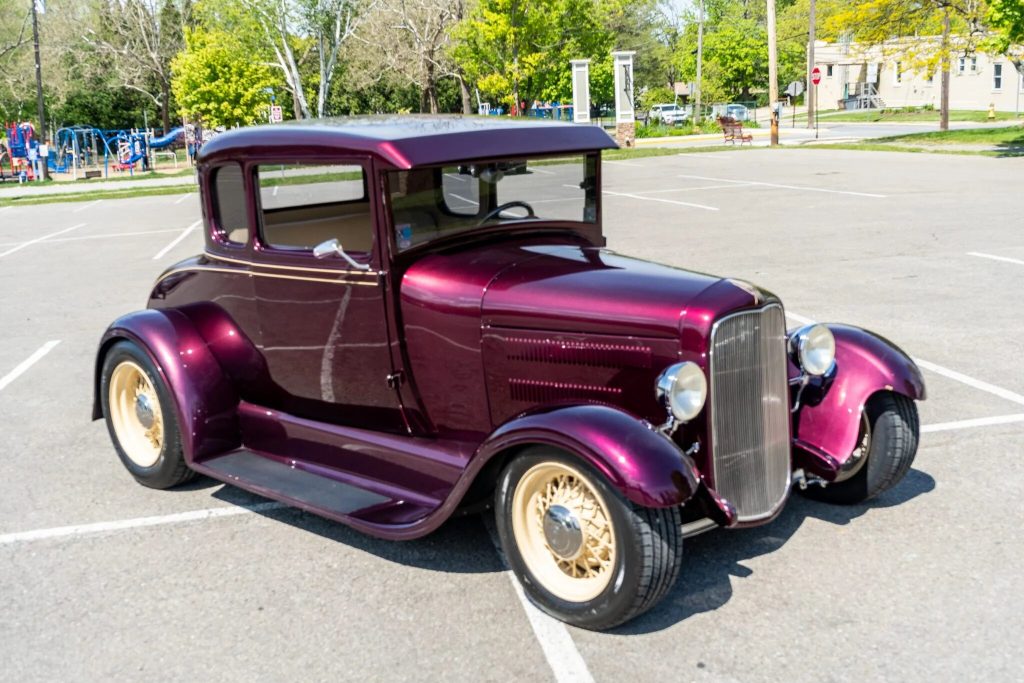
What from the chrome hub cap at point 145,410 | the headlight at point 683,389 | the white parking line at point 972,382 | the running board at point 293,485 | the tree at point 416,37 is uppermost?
the tree at point 416,37

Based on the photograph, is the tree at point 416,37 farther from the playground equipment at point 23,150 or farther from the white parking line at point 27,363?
the white parking line at point 27,363

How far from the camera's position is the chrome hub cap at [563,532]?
3578 millimetres

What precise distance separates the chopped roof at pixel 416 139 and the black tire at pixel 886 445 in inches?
70.0

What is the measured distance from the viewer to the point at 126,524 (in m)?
4.72

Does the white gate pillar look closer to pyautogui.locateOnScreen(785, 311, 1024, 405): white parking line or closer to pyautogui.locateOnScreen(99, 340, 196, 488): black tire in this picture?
pyautogui.locateOnScreen(785, 311, 1024, 405): white parking line

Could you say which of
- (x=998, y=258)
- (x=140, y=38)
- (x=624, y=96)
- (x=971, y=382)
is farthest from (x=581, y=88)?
(x=140, y=38)

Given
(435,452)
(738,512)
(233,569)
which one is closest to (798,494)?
(738,512)

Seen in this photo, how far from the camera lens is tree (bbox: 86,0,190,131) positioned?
51.2 metres

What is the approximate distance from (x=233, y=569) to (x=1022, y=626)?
300cm

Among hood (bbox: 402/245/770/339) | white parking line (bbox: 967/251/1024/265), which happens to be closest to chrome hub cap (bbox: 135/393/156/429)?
hood (bbox: 402/245/770/339)

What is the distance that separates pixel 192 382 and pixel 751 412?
2.67 meters

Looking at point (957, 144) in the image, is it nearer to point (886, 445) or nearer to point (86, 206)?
point (86, 206)

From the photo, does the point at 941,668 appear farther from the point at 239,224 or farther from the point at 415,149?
the point at 239,224

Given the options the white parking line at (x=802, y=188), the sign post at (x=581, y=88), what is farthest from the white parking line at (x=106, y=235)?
the sign post at (x=581, y=88)
